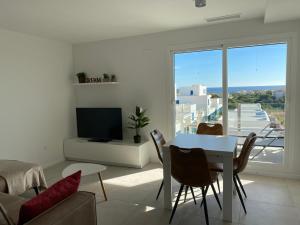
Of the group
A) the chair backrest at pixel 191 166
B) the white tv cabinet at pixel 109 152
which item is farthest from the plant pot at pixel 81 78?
the chair backrest at pixel 191 166

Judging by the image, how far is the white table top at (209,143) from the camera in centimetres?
249

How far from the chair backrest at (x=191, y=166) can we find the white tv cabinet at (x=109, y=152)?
183cm

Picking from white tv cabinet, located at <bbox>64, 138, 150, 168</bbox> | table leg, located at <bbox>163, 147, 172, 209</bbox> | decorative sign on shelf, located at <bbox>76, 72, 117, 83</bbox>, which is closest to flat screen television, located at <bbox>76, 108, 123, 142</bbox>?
white tv cabinet, located at <bbox>64, 138, 150, 168</bbox>

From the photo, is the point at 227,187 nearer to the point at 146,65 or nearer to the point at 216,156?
the point at 216,156

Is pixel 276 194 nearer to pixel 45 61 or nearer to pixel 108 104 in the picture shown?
pixel 108 104

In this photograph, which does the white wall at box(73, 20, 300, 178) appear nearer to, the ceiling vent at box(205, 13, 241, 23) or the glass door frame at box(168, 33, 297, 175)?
the glass door frame at box(168, 33, 297, 175)

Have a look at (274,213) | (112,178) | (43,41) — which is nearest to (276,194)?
(274,213)

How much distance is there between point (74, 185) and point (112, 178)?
2.07 metres

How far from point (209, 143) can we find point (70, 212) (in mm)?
1748

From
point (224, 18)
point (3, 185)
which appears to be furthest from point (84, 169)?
point (224, 18)

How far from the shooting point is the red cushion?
1.51 metres

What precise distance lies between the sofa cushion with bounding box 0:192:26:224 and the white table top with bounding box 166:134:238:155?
163 centimetres

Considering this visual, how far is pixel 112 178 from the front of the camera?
3844 millimetres

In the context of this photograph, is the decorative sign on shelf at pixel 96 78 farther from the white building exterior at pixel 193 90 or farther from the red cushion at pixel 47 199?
the red cushion at pixel 47 199
